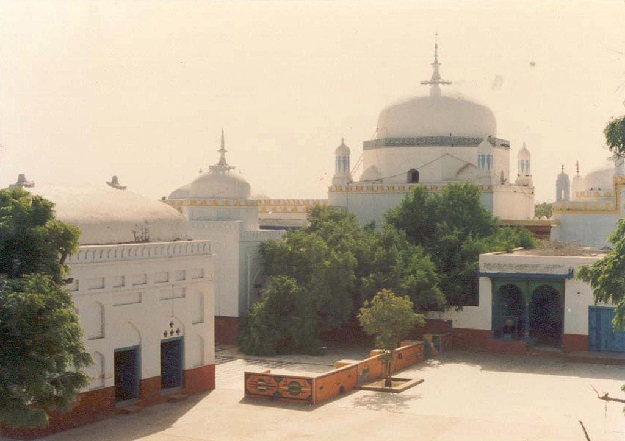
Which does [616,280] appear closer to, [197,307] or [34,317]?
[34,317]

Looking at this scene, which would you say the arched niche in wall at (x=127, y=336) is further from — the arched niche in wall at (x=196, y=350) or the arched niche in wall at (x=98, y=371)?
the arched niche in wall at (x=196, y=350)

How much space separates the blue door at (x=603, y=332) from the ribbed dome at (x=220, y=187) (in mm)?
12992

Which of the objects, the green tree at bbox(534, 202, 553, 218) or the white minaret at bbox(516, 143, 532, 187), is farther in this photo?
the green tree at bbox(534, 202, 553, 218)

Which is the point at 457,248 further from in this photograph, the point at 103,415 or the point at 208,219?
the point at 103,415

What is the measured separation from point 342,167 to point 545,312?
12.6m

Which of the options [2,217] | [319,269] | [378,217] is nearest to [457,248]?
[319,269]

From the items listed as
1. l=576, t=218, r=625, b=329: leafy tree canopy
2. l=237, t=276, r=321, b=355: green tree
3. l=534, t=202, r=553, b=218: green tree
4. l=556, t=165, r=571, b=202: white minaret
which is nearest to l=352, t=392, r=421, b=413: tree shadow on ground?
l=237, t=276, r=321, b=355: green tree

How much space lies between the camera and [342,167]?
41281 millimetres

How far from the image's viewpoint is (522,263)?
2867cm

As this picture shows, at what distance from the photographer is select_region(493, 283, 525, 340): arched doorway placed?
29750mm

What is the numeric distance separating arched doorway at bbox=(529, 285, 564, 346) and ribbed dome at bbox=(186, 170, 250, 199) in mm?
11037

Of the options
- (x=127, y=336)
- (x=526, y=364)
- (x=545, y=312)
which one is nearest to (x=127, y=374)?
(x=127, y=336)

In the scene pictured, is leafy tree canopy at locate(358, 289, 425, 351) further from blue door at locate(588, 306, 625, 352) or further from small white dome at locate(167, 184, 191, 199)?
small white dome at locate(167, 184, 191, 199)

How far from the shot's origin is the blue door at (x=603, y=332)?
90.6 ft
